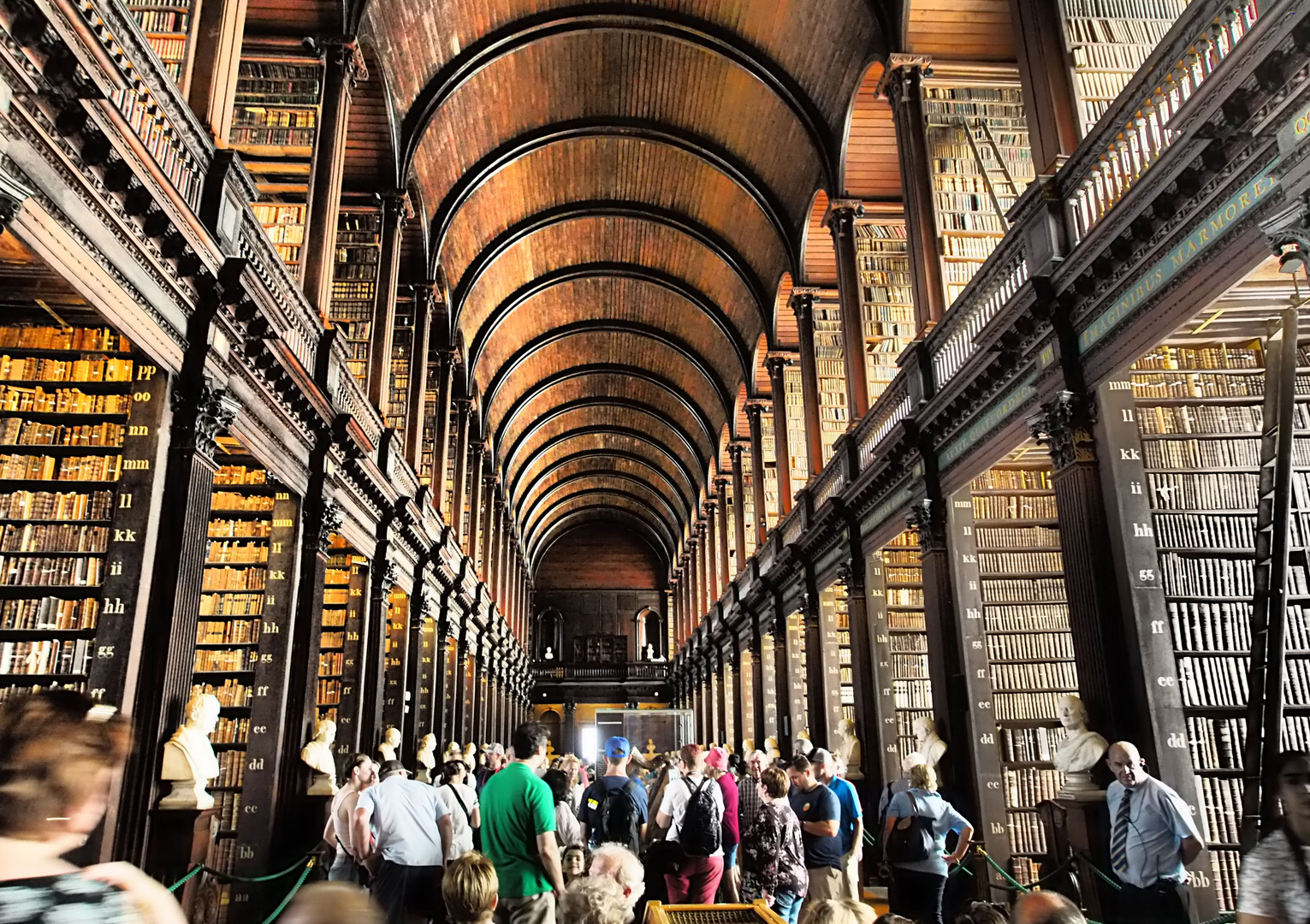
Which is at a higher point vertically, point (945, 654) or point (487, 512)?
point (487, 512)

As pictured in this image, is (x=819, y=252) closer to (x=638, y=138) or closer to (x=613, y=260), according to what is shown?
(x=638, y=138)

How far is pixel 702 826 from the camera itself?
4555mm

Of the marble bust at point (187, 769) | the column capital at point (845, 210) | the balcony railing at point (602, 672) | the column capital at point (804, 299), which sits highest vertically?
the column capital at point (845, 210)

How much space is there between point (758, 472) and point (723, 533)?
16.3ft

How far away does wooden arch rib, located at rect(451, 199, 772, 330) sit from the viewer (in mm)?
15969

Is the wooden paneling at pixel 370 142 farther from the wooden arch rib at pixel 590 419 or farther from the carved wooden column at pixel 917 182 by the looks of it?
the wooden arch rib at pixel 590 419

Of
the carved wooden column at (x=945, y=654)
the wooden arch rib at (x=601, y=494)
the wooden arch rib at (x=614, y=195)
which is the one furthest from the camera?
the wooden arch rib at (x=601, y=494)

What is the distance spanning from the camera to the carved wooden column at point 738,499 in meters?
19.1

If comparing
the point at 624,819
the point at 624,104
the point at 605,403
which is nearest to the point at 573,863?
the point at 624,819

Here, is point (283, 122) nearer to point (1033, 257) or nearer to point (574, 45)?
point (574, 45)

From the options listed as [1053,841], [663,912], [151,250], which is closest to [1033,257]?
[1053,841]

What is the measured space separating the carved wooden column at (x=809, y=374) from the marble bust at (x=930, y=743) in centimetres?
504

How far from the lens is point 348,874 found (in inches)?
193

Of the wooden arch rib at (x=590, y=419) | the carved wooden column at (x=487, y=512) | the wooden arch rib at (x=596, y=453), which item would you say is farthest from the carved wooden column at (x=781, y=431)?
the wooden arch rib at (x=596, y=453)
